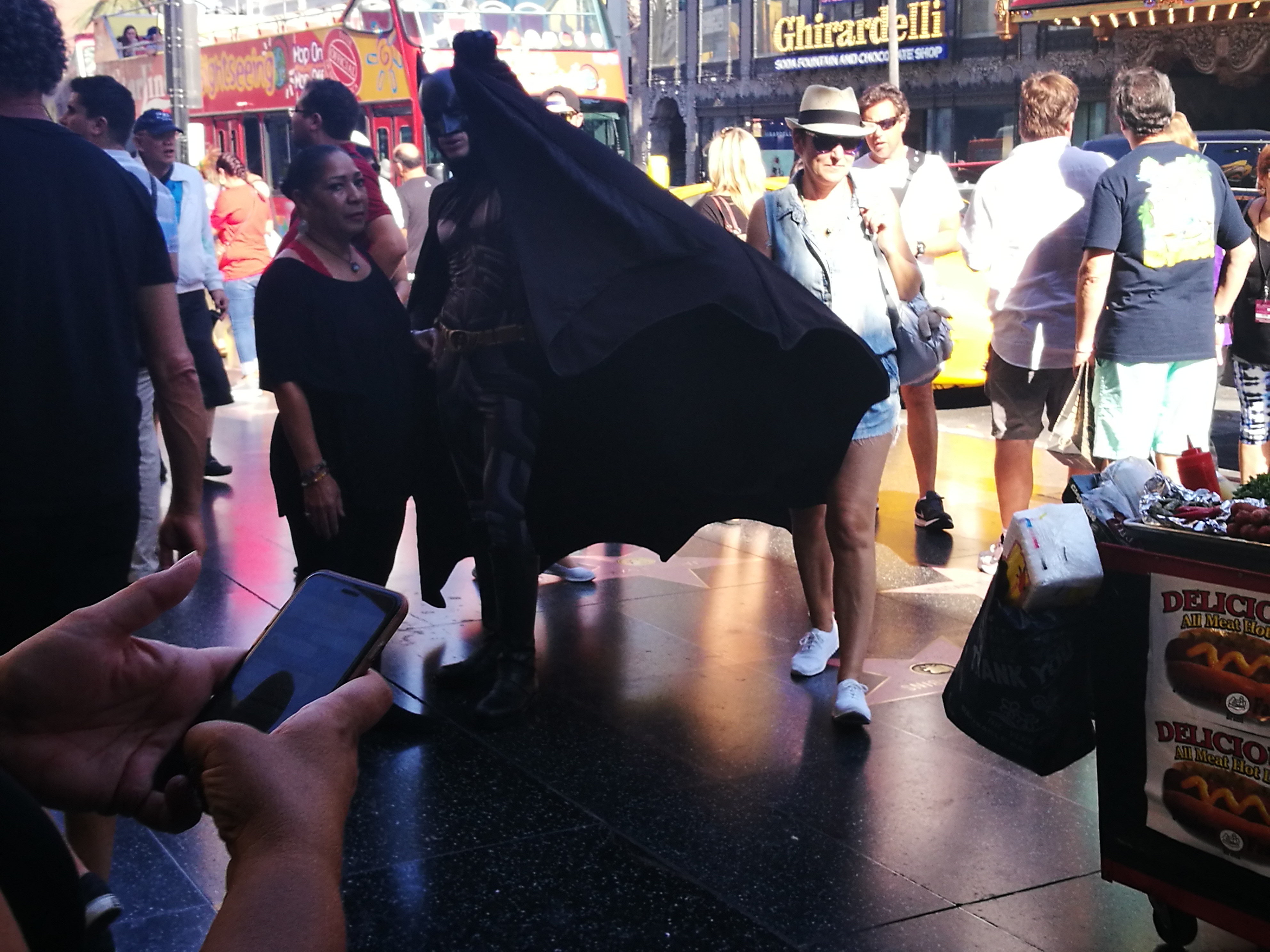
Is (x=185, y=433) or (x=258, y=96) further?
(x=258, y=96)

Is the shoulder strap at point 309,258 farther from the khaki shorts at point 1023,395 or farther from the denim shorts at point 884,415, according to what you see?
the khaki shorts at point 1023,395

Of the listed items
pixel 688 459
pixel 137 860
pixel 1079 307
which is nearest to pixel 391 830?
pixel 137 860

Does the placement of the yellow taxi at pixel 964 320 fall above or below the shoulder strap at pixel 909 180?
below

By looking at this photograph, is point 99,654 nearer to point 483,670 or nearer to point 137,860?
point 137,860

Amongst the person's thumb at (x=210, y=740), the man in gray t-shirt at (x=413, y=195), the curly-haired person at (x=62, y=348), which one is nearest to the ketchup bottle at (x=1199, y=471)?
the curly-haired person at (x=62, y=348)

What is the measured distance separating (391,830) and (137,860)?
655mm

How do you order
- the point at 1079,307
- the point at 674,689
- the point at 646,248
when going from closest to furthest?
the point at 646,248
the point at 674,689
the point at 1079,307

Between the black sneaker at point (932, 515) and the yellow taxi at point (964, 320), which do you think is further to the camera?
the yellow taxi at point (964, 320)

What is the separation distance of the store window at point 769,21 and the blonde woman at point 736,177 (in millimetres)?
33005

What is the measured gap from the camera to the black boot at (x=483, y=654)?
16.7 feet

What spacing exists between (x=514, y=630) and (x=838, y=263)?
165 centimetres

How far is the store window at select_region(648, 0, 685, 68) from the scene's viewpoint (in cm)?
4256

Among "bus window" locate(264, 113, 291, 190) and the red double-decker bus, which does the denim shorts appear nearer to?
the red double-decker bus

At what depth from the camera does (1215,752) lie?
296 centimetres
